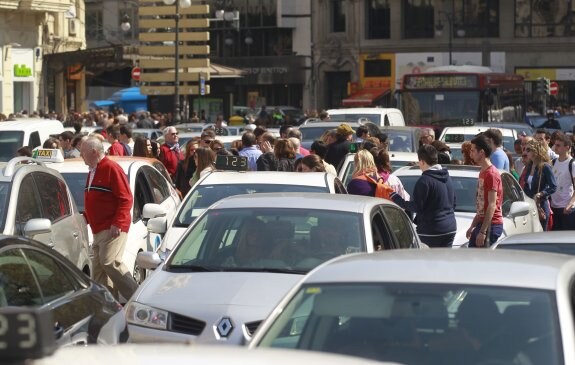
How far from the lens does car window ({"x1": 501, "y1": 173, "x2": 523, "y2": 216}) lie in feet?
48.6

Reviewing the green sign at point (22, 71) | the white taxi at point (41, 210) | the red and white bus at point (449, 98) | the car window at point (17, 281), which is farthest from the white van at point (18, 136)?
the green sign at point (22, 71)

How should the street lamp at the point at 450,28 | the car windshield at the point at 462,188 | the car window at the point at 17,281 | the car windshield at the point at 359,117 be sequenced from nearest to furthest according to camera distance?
the car window at the point at 17,281 < the car windshield at the point at 462,188 < the car windshield at the point at 359,117 < the street lamp at the point at 450,28

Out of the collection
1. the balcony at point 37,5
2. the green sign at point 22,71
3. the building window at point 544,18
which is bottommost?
the green sign at point 22,71

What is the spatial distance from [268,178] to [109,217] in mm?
1498

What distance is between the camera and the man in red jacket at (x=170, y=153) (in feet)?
63.8

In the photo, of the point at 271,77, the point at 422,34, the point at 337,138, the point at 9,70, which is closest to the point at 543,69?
the point at 422,34

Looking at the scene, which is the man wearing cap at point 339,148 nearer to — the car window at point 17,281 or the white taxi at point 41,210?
the white taxi at point 41,210

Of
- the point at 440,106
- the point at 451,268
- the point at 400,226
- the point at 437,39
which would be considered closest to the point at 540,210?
the point at 400,226

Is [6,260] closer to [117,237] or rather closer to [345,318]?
[345,318]

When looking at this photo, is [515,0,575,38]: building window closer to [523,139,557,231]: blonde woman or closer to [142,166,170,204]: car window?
[523,139,557,231]: blonde woman

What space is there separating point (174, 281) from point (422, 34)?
60.1 m

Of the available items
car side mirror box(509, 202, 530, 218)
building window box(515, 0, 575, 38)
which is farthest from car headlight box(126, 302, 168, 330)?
building window box(515, 0, 575, 38)

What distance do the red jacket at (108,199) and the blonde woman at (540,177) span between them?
6.22 m

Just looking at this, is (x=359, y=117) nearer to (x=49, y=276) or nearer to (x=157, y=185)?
(x=157, y=185)
